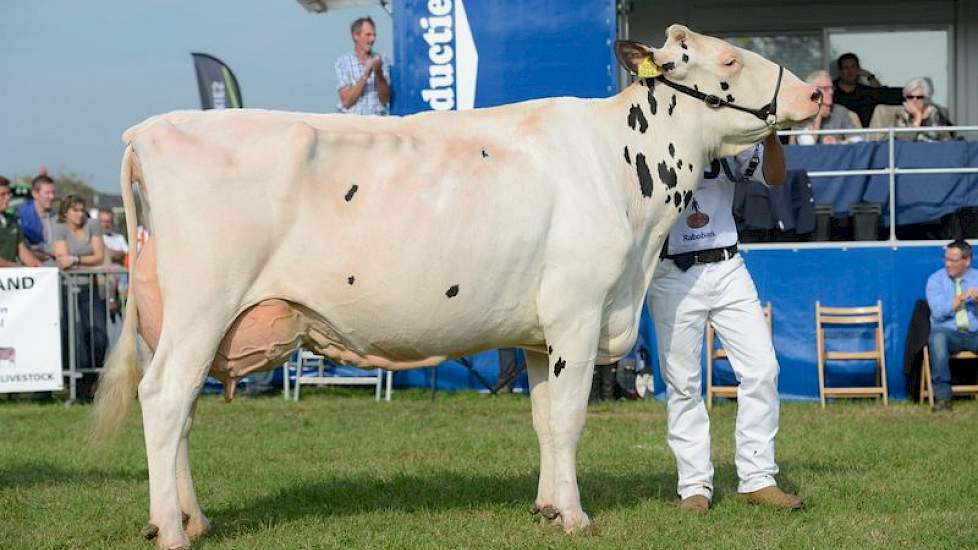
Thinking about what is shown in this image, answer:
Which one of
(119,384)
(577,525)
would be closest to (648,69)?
(577,525)

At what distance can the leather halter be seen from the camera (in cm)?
716

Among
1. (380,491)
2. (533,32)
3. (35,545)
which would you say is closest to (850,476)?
Result: (380,491)

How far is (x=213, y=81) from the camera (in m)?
17.6

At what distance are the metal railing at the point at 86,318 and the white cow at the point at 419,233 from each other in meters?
8.77

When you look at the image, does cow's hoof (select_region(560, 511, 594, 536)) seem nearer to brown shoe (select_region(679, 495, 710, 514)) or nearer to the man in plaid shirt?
brown shoe (select_region(679, 495, 710, 514))

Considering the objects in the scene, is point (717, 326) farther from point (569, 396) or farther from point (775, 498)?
point (569, 396)

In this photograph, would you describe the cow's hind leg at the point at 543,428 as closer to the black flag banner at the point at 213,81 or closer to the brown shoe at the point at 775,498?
the brown shoe at the point at 775,498

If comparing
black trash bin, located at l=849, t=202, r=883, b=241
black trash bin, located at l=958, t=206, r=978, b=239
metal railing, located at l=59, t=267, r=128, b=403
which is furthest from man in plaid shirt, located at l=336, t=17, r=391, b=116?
black trash bin, located at l=958, t=206, r=978, b=239

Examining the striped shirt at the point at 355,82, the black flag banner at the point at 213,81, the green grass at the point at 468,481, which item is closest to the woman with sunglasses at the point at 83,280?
the green grass at the point at 468,481

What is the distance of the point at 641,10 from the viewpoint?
17406 mm

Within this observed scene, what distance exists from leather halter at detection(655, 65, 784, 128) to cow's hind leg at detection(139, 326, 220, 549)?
282 centimetres

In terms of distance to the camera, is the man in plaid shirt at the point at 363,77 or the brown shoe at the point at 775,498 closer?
the brown shoe at the point at 775,498

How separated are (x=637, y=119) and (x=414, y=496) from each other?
2.66m

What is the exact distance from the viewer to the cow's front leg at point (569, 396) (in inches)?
267
